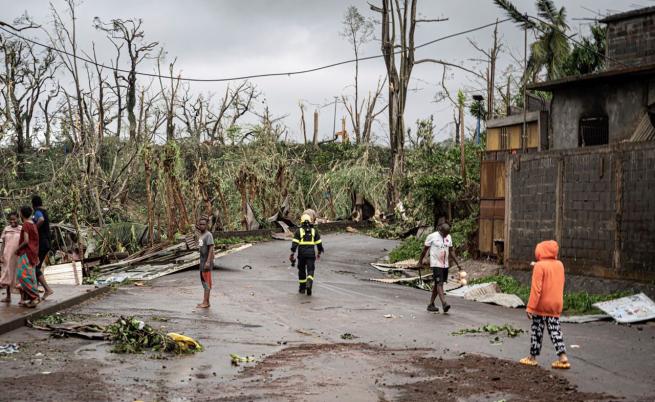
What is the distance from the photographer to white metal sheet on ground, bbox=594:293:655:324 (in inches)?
581

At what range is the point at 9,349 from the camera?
34.5 feet

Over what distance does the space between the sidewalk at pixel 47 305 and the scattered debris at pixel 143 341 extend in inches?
73.1

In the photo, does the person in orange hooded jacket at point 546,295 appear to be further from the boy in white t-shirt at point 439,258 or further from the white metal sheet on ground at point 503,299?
the white metal sheet on ground at point 503,299

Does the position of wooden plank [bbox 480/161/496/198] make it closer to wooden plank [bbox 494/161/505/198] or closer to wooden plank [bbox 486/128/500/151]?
wooden plank [bbox 494/161/505/198]

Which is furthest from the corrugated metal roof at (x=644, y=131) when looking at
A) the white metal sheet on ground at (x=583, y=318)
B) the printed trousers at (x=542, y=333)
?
the printed trousers at (x=542, y=333)

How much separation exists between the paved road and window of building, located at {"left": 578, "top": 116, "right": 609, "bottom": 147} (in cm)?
743

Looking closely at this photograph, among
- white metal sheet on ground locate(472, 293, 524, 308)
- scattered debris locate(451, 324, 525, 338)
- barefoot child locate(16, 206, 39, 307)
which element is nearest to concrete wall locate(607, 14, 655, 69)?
white metal sheet on ground locate(472, 293, 524, 308)

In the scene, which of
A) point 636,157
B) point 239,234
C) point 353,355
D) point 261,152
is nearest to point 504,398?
point 353,355

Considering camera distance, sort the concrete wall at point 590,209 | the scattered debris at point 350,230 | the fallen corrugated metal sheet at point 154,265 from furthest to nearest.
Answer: the scattered debris at point 350,230 < the fallen corrugated metal sheet at point 154,265 < the concrete wall at point 590,209

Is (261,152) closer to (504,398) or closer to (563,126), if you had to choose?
(563,126)

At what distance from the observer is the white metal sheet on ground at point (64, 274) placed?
1941cm

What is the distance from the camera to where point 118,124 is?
42.2 meters

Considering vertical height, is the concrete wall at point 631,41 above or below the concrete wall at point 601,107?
above

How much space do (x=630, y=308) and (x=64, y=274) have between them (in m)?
12.2
